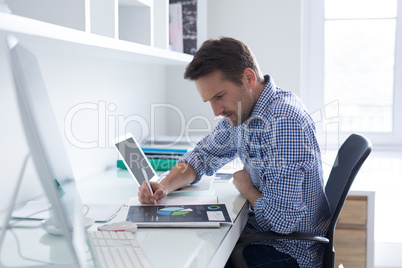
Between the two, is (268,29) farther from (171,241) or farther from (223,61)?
(171,241)

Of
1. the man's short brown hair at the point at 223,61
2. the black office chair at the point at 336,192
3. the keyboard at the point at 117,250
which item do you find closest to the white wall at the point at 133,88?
the keyboard at the point at 117,250

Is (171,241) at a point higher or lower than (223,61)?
lower

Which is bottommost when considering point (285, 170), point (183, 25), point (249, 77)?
point (285, 170)

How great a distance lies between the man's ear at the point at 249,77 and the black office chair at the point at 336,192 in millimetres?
417

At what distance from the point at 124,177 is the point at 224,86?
2.32ft

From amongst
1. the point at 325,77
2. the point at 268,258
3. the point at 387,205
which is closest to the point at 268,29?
the point at 325,77

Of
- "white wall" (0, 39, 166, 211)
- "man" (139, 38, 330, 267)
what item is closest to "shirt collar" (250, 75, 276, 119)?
"man" (139, 38, 330, 267)

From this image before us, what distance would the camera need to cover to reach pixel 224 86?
162 centimetres

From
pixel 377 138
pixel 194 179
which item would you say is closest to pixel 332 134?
pixel 377 138

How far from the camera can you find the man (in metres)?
1.46

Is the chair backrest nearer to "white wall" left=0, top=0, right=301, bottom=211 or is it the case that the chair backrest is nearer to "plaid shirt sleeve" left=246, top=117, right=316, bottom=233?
"plaid shirt sleeve" left=246, top=117, right=316, bottom=233

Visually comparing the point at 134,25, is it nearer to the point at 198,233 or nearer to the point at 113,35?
the point at 113,35

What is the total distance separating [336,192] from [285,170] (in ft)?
1.02

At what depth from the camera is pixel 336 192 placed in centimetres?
166
